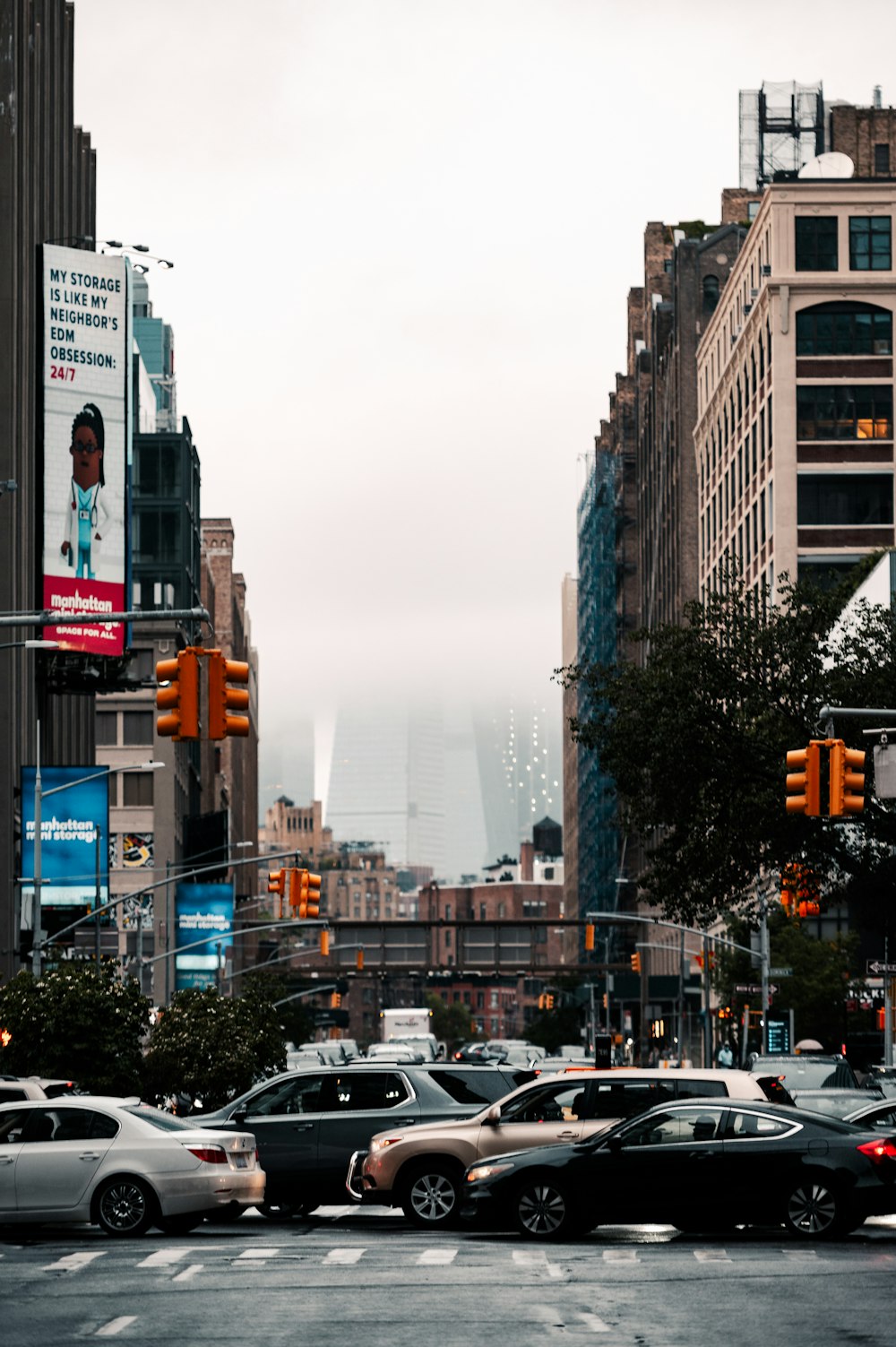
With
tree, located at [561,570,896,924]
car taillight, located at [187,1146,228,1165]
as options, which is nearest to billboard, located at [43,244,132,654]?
tree, located at [561,570,896,924]

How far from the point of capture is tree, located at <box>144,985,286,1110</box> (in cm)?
6109

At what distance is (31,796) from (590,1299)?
58.0 metres

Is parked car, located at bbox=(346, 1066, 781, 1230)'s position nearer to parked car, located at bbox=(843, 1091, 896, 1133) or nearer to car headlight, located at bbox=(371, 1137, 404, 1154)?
car headlight, located at bbox=(371, 1137, 404, 1154)

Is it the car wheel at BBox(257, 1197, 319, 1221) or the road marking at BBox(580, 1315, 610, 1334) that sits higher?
the road marking at BBox(580, 1315, 610, 1334)

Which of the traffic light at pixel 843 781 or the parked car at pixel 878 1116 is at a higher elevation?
the traffic light at pixel 843 781

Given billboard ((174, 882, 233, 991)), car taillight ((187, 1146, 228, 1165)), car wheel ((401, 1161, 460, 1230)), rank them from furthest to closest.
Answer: billboard ((174, 882, 233, 991)), car wheel ((401, 1161, 460, 1230)), car taillight ((187, 1146, 228, 1165))

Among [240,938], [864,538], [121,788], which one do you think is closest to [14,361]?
[864,538]

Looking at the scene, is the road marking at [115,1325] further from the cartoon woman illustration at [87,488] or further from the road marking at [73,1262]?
the cartoon woman illustration at [87,488]

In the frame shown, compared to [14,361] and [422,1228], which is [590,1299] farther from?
[14,361]

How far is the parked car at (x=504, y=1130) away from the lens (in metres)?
24.9

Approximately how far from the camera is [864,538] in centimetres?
9512

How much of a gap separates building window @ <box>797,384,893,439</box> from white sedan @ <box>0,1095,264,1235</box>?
7583 centimetres

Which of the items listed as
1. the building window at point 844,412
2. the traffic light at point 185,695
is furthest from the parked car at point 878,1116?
the building window at point 844,412

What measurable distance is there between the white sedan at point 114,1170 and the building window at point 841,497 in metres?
74.8
